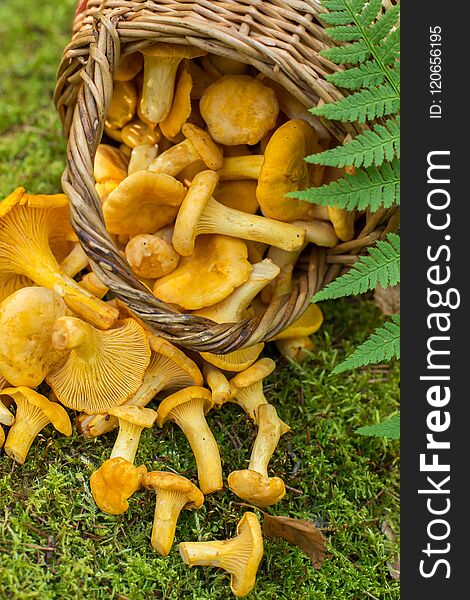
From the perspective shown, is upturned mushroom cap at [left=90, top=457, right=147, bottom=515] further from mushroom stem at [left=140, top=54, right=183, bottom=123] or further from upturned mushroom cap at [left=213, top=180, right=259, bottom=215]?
mushroom stem at [left=140, top=54, right=183, bottom=123]

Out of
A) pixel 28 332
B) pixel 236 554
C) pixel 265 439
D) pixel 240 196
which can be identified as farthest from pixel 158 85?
pixel 236 554

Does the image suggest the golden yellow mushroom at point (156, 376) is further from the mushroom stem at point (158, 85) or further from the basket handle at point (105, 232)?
the mushroom stem at point (158, 85)

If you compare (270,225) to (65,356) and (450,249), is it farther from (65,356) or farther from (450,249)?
(65,356)

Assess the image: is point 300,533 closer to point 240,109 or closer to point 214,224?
point 214,224

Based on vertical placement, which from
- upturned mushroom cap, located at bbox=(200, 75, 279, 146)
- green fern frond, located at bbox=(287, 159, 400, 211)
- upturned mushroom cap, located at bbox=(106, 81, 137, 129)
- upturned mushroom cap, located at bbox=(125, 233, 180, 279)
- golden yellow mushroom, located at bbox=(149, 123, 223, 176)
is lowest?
upturned mushroom cap, located at bbox=(125, 233, 180, 279)

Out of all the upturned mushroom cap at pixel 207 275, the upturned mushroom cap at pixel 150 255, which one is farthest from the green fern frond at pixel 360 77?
the upturned mushroom cap at pixel 150 255

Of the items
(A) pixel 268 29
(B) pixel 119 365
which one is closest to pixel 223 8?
(A) pixel 268 29

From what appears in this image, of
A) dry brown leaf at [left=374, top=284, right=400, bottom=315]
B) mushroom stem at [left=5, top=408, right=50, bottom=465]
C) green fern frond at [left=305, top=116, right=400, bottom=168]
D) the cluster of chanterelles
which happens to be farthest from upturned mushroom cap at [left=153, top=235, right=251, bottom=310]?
dry brown leaf at [left=374, top=284, right=400, bottom=315]
